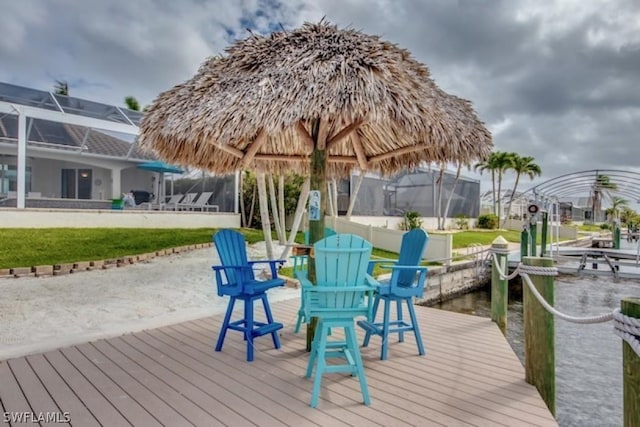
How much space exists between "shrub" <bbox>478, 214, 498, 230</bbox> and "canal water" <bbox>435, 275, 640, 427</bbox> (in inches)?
491

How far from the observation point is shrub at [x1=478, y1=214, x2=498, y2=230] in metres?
22.8

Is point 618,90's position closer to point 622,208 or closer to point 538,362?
point 538,362

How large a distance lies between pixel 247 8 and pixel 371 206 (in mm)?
10597

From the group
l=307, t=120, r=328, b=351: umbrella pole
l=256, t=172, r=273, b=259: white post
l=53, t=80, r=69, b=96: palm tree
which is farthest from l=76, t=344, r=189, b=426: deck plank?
l=53, t=80, r=69, b=96: palm tree

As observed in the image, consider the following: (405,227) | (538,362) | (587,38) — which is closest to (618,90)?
(587,38)

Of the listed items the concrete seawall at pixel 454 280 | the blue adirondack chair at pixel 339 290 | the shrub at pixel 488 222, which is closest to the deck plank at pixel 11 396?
the blue adirondack chair at pixel 339 290

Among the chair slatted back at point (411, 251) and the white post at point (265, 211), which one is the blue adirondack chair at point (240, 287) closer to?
the chair slatted back at point (411, 251)

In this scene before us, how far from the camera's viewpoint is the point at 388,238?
11516mm

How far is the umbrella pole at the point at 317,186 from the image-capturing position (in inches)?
122

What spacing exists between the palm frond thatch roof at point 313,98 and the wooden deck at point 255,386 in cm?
181

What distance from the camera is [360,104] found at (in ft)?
8.35

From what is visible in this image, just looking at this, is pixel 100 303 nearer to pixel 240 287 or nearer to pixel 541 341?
pixel 240 287

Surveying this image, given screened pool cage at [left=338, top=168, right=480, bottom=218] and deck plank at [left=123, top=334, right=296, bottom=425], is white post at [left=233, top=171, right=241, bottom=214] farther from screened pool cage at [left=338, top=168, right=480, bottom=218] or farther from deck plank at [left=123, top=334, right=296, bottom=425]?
deck plank at [left=123, top=334, right=296, bottom=425]

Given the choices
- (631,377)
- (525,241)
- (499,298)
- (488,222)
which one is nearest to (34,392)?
(631,377)
